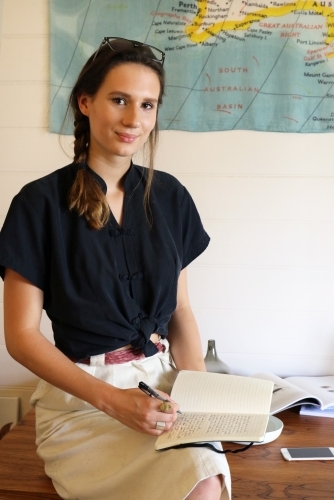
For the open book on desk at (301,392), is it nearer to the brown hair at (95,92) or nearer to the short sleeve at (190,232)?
the short sleeve at (190,232)

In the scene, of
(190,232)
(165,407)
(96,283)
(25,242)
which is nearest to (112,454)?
(165,407)

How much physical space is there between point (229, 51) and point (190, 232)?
81 cm

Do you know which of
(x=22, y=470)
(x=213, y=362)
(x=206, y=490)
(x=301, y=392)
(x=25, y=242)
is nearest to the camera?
(x=206, y=490)

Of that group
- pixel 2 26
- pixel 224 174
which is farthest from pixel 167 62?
pixel 2 26

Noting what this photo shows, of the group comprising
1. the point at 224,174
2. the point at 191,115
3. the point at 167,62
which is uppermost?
the point at 167,62

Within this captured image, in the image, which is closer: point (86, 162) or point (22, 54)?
point (86, 162)

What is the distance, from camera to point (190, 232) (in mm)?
1554

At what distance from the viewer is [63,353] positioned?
1.31m

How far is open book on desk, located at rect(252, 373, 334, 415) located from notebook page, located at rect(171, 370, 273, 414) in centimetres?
54

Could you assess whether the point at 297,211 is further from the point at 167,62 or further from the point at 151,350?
the point at 151,350

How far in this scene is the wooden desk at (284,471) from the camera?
1.39 metres

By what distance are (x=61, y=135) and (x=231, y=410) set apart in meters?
1.29

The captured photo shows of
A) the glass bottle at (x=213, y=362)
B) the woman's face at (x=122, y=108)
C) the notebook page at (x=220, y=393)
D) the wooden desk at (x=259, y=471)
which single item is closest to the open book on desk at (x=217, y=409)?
the notebook page at (x=220, y=393)

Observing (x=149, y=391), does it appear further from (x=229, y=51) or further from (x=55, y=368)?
(x=229, y=51)
